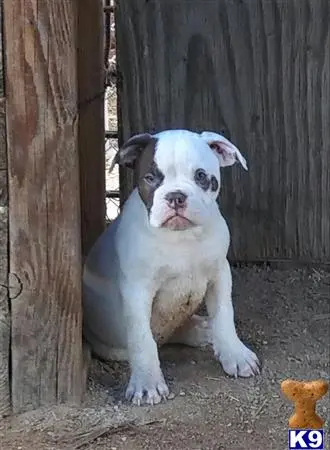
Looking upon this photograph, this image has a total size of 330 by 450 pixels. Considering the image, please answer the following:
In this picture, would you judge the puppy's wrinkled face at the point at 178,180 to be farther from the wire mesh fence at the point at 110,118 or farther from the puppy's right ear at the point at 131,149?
the wire mesh fence at the point at 110,118

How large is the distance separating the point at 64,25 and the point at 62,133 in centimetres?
34

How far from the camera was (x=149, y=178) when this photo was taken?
3.92 m

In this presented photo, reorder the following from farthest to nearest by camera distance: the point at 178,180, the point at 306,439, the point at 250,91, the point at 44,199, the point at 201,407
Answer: the point at 250,91, the point at 201,407, the point at 178,180, the point at 44,199, the point at 306,439

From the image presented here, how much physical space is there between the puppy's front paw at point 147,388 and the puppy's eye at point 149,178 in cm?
68

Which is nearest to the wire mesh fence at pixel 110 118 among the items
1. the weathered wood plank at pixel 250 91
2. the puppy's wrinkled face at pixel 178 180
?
the weathered wood plank at pixel 250 91

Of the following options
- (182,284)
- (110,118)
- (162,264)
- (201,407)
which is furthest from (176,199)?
(110,118)

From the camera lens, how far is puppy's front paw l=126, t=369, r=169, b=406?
4.00 meters

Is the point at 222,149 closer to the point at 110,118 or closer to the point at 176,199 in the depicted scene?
the point at 176,199

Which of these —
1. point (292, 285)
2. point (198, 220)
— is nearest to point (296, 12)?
point (292, 285)

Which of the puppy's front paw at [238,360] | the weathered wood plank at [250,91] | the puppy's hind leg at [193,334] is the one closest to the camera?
the puppy's front paw at [238,360]

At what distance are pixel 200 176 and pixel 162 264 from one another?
1.15ft

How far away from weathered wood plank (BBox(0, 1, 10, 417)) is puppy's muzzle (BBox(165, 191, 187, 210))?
1.73ft

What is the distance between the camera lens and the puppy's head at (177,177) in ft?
12.4

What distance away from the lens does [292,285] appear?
16.8 ft
